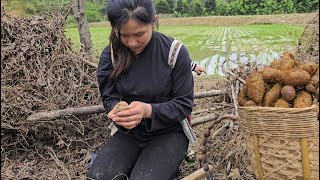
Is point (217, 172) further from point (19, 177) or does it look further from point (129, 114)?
point (19, 177)

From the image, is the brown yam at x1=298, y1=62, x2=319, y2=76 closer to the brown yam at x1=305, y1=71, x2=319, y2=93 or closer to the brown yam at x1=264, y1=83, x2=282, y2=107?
the brown yam at x1=305, y1=71, x2=319, y2=93

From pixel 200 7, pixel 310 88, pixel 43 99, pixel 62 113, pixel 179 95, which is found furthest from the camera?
pixel 200 7

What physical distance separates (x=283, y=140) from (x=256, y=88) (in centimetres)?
30

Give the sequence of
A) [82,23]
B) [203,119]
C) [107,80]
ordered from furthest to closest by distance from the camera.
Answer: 1. [82,23]
2. [203,119]
3. [107,80]

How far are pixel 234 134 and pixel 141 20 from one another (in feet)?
4.83

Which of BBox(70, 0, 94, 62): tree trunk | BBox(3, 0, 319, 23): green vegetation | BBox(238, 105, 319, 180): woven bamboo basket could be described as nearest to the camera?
BBox(238, 105, 319, 180): woven bamboo basket

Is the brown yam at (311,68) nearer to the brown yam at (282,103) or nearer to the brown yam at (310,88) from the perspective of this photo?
the brown yam at (310,88)

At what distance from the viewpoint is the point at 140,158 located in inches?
80.2

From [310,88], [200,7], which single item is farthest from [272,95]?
[200,7]

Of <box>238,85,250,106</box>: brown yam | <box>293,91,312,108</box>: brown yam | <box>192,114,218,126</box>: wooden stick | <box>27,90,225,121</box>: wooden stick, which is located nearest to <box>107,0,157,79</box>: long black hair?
<box>238,85,250,106</box>: brown yam

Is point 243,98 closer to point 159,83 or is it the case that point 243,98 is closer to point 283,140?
point 283,140

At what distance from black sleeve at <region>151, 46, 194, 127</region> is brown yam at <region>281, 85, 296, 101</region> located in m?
0.48

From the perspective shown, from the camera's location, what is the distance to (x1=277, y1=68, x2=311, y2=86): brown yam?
1.88 metres

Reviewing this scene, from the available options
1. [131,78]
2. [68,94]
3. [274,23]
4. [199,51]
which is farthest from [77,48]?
[274,23]
